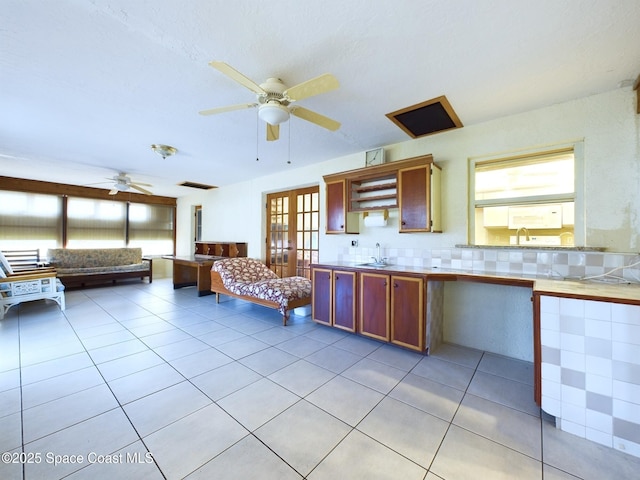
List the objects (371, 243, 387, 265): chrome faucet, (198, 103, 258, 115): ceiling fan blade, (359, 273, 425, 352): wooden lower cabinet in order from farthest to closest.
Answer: (371, 243, 387, 265): chrome faucet
(359, 273, 425, 352): wooden lower cabinet
(198, 103, 258, 115): ceiling fan blade

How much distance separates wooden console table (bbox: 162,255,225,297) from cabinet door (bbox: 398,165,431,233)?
4.00 metres

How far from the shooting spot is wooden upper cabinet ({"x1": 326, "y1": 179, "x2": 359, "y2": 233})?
3602mm

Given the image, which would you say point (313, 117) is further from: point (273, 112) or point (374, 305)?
point (374, 305)

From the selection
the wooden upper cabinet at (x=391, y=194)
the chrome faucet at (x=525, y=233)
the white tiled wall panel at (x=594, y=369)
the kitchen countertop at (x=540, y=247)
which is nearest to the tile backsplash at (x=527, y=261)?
the kitchen countertop at (x=540, y=247)

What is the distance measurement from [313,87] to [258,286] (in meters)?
2.91

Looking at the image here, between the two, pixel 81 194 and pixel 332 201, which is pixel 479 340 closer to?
pixel 332 201

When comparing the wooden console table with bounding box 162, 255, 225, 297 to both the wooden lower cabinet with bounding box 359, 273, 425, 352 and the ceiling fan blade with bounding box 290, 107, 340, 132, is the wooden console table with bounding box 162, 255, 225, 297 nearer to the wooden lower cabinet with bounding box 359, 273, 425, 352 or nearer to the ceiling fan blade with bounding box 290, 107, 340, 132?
the wooden lower cabinet with bounding box 359, 273, 425, 352

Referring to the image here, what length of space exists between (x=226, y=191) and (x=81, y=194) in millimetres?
3711

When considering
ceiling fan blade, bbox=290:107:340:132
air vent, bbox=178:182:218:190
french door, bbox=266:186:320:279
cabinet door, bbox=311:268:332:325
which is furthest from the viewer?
air vent, bbox=178:182:218:190

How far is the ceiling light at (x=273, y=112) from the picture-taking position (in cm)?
201

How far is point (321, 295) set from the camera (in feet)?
11.2

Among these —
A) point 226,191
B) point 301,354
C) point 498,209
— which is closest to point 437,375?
point 301,354

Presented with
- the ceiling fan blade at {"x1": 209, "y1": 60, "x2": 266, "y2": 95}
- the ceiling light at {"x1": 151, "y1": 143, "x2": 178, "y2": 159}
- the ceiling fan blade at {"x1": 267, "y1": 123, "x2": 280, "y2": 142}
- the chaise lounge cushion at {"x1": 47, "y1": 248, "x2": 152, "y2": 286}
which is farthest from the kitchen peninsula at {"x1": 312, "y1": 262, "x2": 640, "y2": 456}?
the chaise lounge cushion at {"x1": 47, "y1": 248, "x2": 152, "y2": 286}

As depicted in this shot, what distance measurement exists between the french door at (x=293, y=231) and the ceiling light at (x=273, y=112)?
2564mm
